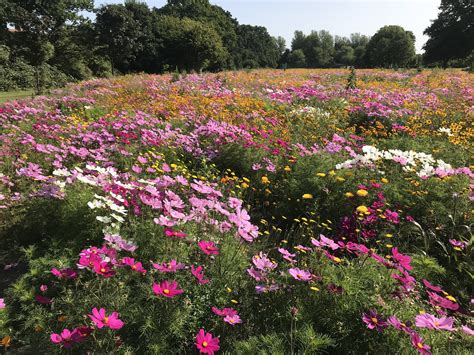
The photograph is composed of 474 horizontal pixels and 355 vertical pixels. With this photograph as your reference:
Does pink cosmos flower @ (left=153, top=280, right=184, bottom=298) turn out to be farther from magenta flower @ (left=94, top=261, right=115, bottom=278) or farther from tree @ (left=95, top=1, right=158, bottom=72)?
tree @ (left=95, top=1, right=158, bottom=72)

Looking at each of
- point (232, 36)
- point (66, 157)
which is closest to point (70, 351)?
point (66, 157)

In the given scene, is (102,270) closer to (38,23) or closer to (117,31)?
(38,23)

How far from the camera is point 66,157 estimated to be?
466 centimetres

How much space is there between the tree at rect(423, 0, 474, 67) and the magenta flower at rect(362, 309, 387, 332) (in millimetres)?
51123

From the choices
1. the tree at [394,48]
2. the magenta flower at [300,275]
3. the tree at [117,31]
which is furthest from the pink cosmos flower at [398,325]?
the tree at [394,48]

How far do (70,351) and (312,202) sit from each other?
2.92 metres

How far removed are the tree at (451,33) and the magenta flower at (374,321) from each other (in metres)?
51.1

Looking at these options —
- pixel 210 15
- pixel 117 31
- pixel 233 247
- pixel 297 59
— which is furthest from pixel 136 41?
pixel 297 59

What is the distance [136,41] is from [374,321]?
133 feet

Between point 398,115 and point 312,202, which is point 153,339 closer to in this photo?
point 312,202

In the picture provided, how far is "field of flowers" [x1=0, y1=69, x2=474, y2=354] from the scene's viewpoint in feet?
6.72

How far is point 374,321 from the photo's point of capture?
74.3 inches

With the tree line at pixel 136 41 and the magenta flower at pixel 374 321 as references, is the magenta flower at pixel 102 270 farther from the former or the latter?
the tree line at pixel 136 41

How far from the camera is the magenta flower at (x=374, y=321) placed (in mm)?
1883
